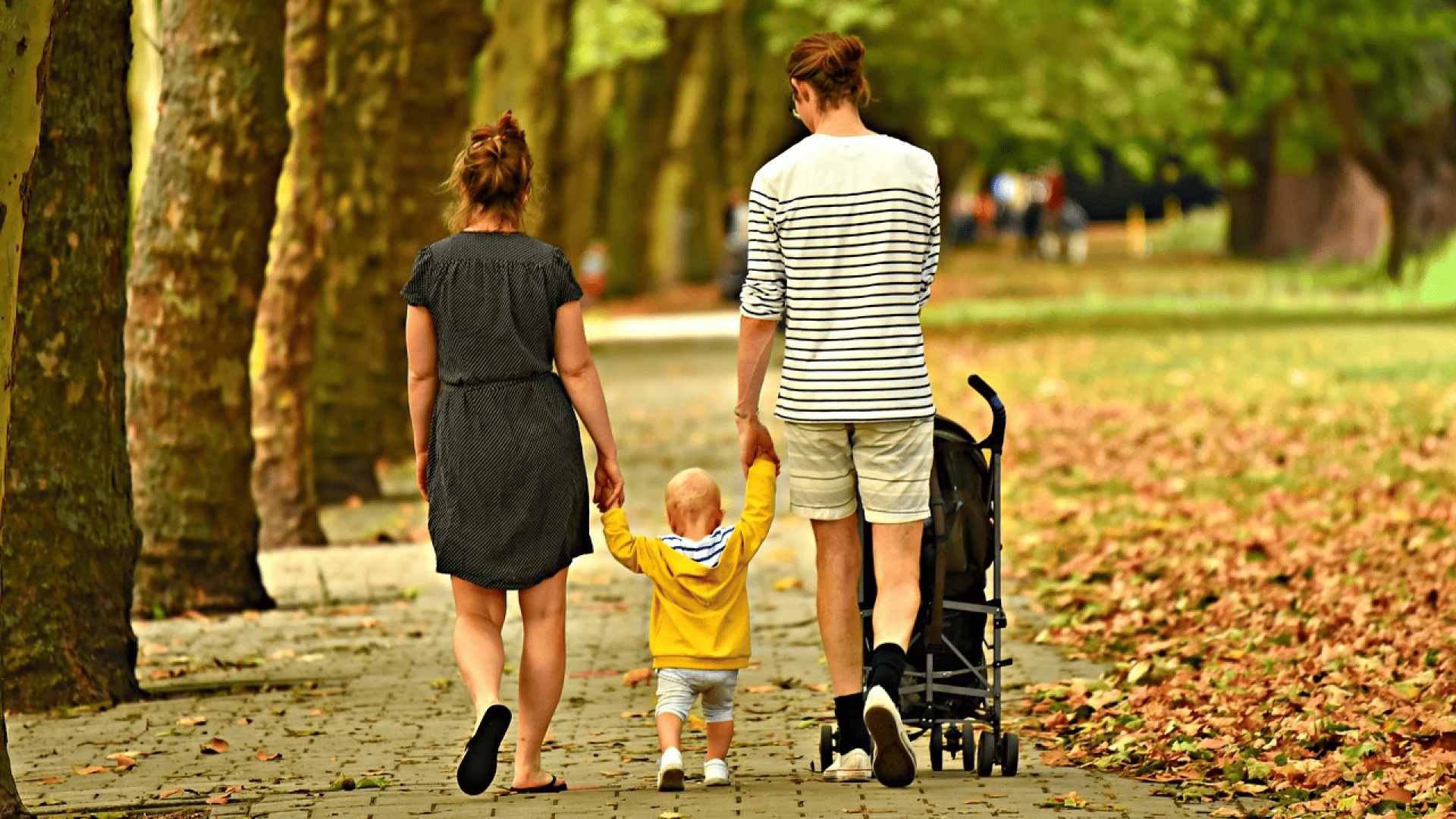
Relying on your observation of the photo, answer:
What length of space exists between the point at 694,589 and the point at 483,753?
0.77 m

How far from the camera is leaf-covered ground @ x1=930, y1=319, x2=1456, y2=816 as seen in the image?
7039 mm

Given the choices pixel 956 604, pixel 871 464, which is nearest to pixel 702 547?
pixel 871 464

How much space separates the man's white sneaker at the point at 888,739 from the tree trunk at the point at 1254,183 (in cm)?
4895

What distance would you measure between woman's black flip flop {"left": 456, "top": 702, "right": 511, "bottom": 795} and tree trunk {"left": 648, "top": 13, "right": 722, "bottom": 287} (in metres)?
34.9

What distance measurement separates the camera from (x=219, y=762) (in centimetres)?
739

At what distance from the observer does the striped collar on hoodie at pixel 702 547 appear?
6.59 metres

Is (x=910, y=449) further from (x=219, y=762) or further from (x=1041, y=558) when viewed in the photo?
(x=1041, y=558)

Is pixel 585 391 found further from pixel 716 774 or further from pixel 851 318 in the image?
pixel 716 774

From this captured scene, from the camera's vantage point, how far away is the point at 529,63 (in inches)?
1005

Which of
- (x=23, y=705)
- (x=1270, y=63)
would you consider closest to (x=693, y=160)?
(x=1270, y=63)

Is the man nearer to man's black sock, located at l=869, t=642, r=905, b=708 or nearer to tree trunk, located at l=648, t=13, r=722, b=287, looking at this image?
man's black sock, located at l=869, t=642, r=905, b=708

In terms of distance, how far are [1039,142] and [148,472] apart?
56.8m

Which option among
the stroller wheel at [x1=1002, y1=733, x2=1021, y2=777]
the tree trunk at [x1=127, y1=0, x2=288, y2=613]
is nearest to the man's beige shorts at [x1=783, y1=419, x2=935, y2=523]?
the stroller wheel at [x1=1002, y1=733, x2=1021, y2=777]

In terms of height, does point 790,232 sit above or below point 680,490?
above
